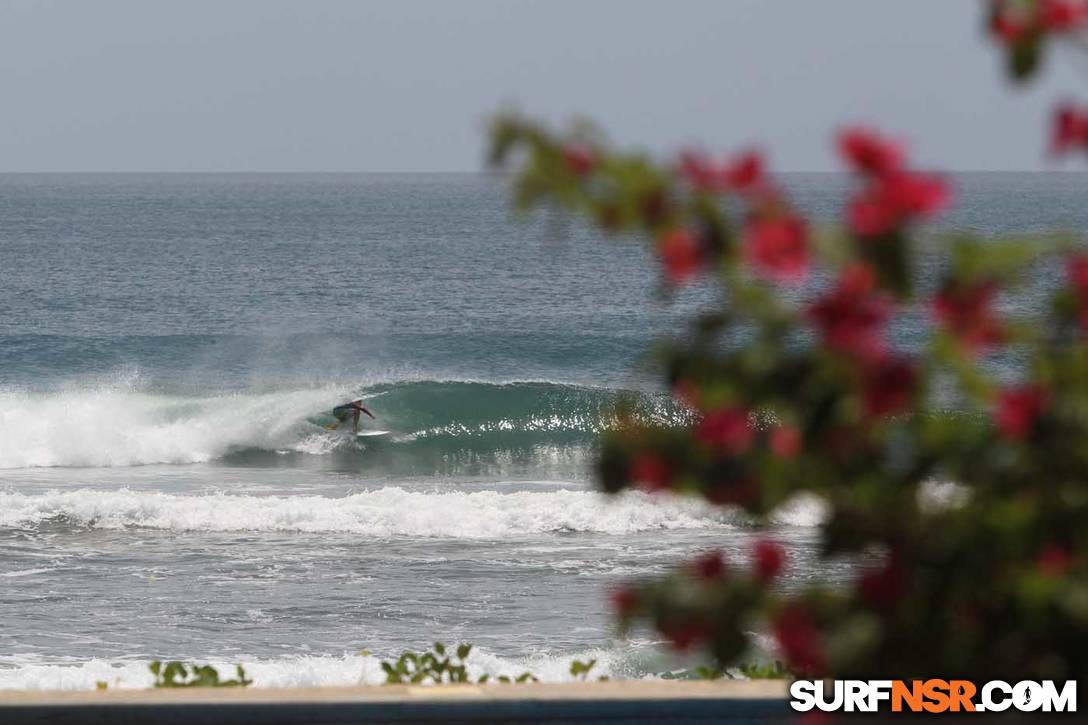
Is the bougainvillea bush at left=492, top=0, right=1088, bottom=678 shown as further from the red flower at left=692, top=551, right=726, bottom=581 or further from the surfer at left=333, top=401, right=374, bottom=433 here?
the surfer at left=333, top=401, right=374, bottom=433

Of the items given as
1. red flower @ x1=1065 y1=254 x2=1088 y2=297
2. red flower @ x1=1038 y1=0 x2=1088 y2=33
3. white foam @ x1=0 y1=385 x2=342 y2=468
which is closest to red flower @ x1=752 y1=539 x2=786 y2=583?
red flower @ x1=1065 y1=254 x2=1088 y2=297

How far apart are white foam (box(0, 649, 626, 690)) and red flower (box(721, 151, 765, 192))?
6856 mm

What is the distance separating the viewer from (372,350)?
45.0m

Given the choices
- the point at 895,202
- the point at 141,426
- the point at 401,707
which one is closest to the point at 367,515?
the point at 141,426

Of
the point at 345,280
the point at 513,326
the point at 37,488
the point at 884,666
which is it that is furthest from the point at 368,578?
the point at 345,280

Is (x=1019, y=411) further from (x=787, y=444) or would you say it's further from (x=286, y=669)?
(x=286, y=669)

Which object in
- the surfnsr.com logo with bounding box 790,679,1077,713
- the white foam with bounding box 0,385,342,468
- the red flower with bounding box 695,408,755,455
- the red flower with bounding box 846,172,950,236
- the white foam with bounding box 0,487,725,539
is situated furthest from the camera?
the white foam with bounding box 0,385,342,468

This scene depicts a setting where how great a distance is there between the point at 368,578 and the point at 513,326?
3296cm

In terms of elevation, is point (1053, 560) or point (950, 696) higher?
point (1053, 560)

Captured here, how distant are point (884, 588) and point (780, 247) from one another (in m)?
0.49

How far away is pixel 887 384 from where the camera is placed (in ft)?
6.72

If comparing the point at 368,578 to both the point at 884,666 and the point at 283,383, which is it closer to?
the point at 884,666

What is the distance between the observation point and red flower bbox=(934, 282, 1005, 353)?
206cm

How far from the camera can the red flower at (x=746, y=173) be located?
2115 mm
